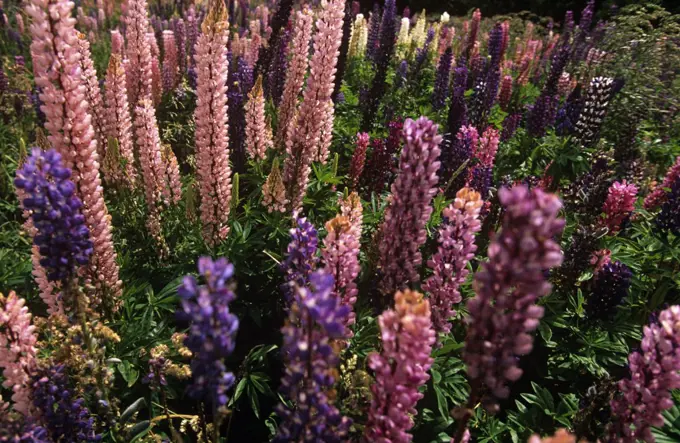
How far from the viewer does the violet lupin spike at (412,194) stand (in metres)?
2.24

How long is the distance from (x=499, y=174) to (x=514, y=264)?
4833 mm

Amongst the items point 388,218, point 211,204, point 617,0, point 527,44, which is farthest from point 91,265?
point 617,0

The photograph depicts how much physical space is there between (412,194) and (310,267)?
1.97 ft

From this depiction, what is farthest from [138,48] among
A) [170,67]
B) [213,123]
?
[170,67]

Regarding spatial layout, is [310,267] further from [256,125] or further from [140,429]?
[256,125]

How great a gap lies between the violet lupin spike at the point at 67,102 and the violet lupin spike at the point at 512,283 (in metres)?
2.08

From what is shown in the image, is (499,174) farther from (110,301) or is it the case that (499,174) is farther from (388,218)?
(110,301)

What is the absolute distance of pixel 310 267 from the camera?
2357 millimetres

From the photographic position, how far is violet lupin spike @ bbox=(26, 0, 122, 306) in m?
2.24

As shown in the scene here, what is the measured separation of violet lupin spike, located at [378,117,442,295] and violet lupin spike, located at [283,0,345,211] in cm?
162

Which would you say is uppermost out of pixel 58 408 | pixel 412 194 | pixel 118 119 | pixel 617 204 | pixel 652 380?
pixel 412 194

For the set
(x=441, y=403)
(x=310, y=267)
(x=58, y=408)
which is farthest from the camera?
(x=441, y=403)

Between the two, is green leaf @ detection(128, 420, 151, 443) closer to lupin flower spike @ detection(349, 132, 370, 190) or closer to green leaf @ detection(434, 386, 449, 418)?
green leaf @ detection(434, 386, 449, 418)

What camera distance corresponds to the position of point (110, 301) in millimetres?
3008
